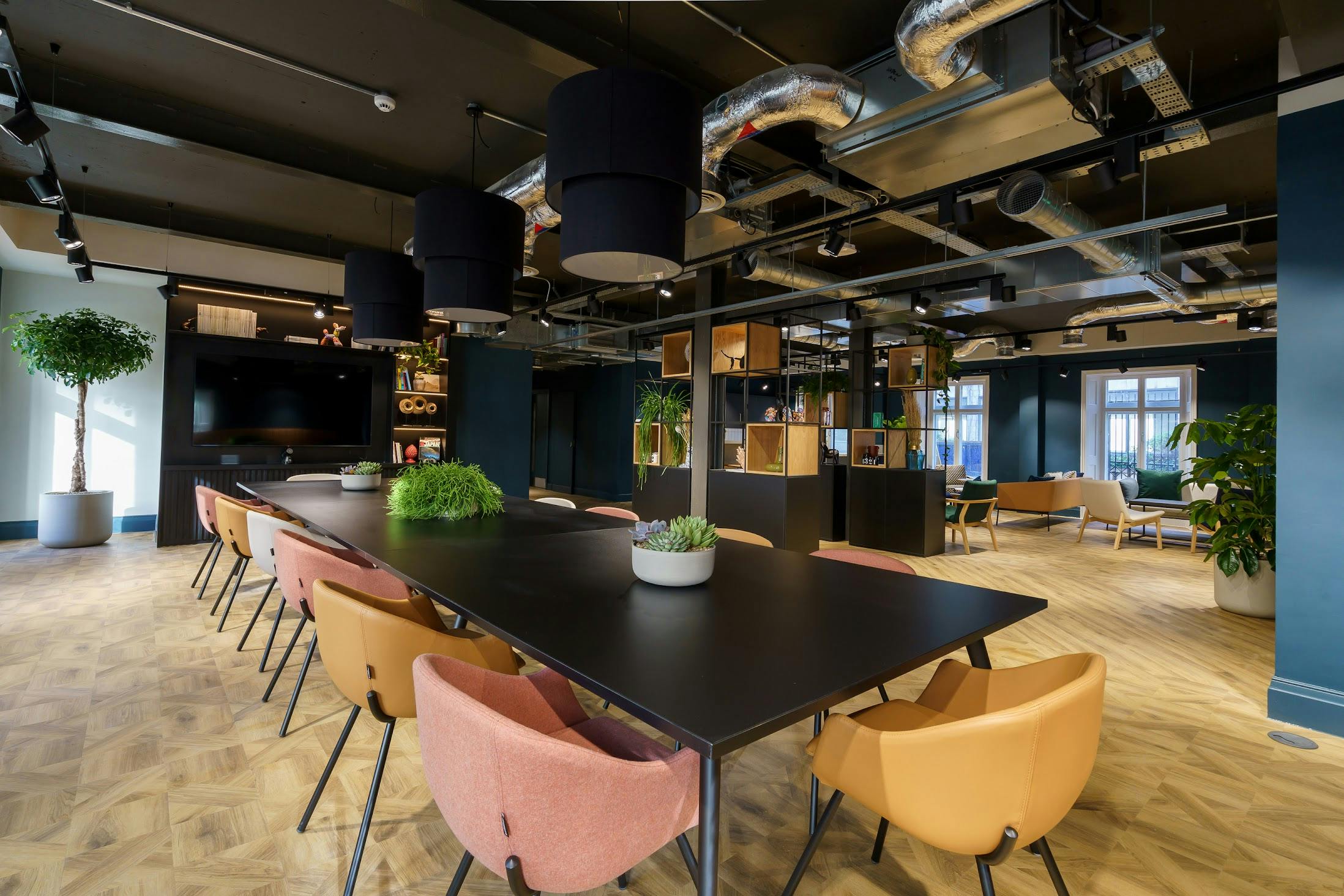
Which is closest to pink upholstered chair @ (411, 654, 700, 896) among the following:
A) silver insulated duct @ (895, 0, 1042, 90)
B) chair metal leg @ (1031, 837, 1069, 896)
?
→ chair metal leg @ (1031, 837, 1069, 896)

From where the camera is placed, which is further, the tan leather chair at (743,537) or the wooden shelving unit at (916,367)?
the wooden shelving unit at (916,367)

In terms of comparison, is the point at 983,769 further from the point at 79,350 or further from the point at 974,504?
the point at 79,350

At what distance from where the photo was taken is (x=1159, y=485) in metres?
9.54

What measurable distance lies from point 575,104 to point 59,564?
688 centimetres

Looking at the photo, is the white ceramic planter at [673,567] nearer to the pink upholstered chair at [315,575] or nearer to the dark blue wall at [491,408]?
the pink upholstered chair at [315,575]

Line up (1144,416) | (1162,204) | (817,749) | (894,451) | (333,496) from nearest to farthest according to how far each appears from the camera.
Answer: (817,749) → (333,496) → (1162,204) → (894,451) → (1144,416)

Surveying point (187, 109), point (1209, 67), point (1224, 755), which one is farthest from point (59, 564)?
point (1209, 67)

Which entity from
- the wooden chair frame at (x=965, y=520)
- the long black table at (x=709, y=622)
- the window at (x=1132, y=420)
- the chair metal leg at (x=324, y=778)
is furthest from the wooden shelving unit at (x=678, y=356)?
the window at (x=1132, y=420)

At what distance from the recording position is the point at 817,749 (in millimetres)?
1424

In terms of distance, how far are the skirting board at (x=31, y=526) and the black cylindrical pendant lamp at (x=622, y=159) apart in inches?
291

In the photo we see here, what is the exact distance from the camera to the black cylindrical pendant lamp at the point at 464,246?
9.39 ft

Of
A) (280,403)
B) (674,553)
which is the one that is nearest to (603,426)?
(280,403)

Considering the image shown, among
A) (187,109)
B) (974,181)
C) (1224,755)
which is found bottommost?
(1224,755)

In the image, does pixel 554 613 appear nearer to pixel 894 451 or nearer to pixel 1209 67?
pixel 1209 67
